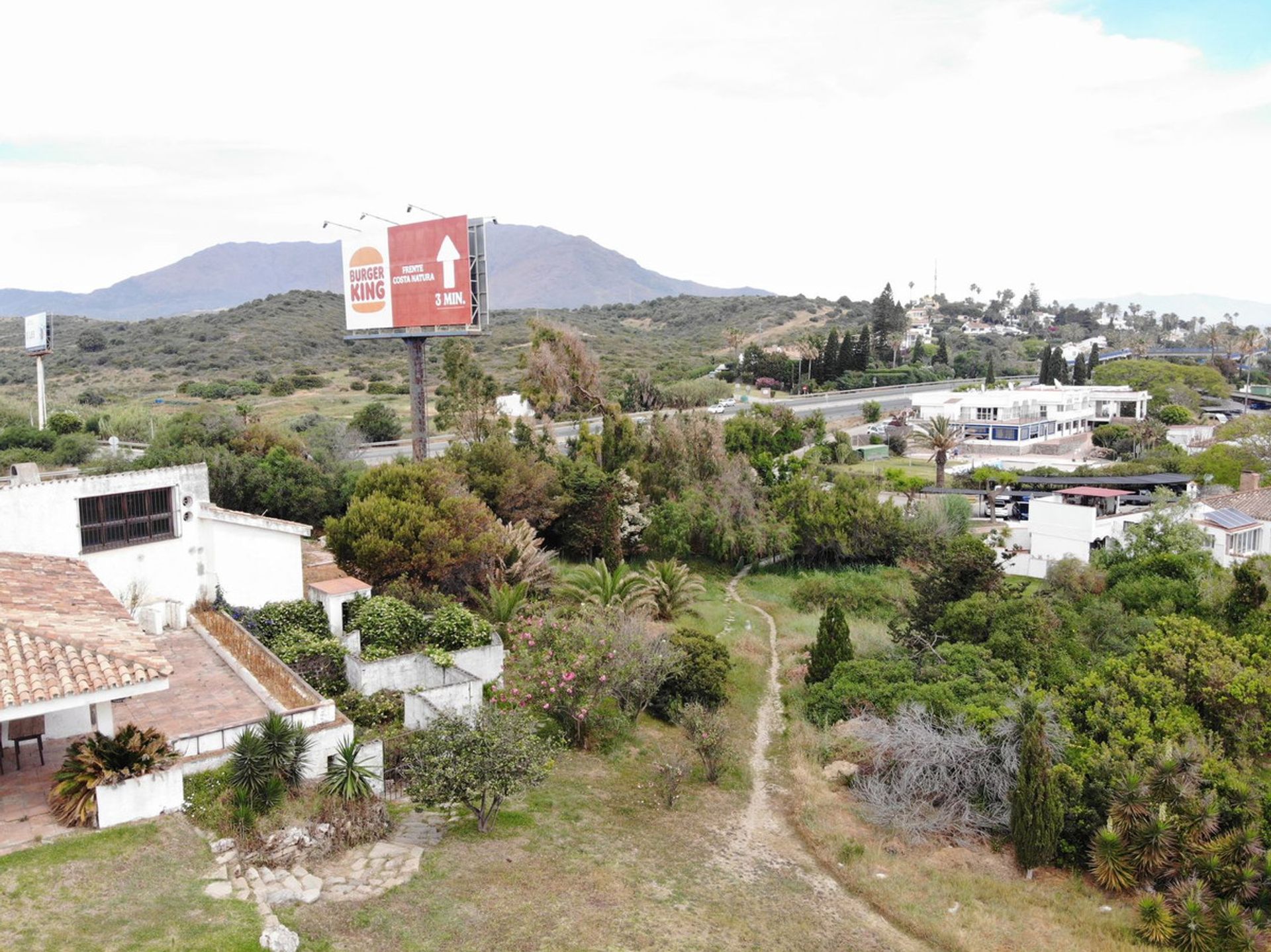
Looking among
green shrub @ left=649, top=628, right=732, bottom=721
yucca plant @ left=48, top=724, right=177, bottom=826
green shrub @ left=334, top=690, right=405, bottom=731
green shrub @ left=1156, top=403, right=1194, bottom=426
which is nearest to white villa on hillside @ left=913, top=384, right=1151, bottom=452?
green shrub @ left=1156, top=403, right=1194, bottom=426

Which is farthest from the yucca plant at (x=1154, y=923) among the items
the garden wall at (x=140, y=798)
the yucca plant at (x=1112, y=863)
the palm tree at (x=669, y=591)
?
the palm tree at (x=669, y=591)

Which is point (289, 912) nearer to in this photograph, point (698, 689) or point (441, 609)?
point (441, 609)

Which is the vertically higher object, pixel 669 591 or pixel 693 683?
pixel 669 591

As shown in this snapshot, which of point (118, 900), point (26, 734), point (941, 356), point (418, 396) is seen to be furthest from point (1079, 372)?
point (118, 900)

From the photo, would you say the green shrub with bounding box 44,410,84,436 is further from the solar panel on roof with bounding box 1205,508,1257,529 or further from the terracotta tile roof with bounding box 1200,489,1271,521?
the terracotta tile roof with bounding box 1200,489,1271,521

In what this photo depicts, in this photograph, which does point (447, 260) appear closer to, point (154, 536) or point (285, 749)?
point (154, 536)

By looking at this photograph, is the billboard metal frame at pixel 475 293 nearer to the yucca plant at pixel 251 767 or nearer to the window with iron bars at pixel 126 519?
the window with iron bars at pixel 126 519
